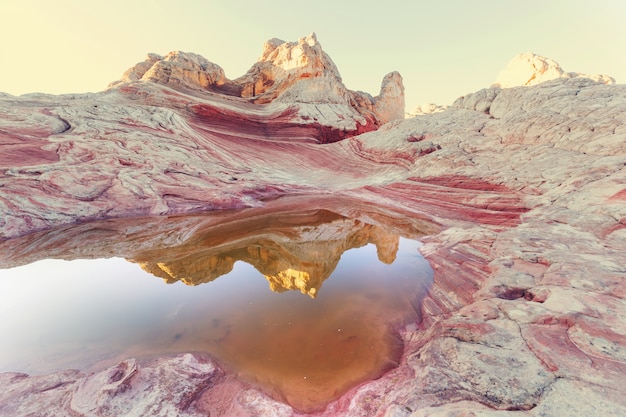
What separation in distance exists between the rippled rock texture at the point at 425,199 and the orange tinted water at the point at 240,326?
1.05ft

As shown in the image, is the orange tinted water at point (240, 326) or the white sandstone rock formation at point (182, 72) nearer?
the orange tinted water at point (240, 326)

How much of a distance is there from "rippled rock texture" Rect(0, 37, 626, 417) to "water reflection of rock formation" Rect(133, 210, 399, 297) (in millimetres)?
2033

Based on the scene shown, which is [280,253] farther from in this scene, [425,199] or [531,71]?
[531,71]

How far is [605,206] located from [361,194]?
8.97m

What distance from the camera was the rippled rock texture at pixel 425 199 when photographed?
2.99 meters

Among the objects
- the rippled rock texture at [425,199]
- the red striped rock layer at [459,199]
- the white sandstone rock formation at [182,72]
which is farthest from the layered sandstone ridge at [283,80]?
the red striped rock layer at [459,199]

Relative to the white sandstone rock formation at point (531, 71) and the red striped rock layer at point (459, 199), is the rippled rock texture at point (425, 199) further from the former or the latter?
the white sandstone rock formation at point (531, 71)

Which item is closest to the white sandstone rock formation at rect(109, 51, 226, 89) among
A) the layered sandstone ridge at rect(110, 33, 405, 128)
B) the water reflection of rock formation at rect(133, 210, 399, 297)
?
the layered sandstone ridge at rect(110, 33, 405, 128)

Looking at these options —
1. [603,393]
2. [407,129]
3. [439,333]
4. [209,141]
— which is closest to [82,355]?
[439,333]

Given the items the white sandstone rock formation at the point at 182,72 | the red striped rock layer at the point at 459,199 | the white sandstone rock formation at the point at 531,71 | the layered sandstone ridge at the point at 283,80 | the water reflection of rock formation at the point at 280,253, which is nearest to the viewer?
the red striped rock layer at the point at 459,199

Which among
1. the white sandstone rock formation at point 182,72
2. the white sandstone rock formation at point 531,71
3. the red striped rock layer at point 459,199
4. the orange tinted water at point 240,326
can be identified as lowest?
the orange tinted water at point 240,326

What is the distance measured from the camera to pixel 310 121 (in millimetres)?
23391

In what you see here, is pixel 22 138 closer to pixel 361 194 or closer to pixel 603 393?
pixel 361 194

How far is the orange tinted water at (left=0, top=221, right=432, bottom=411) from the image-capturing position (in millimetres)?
3775
